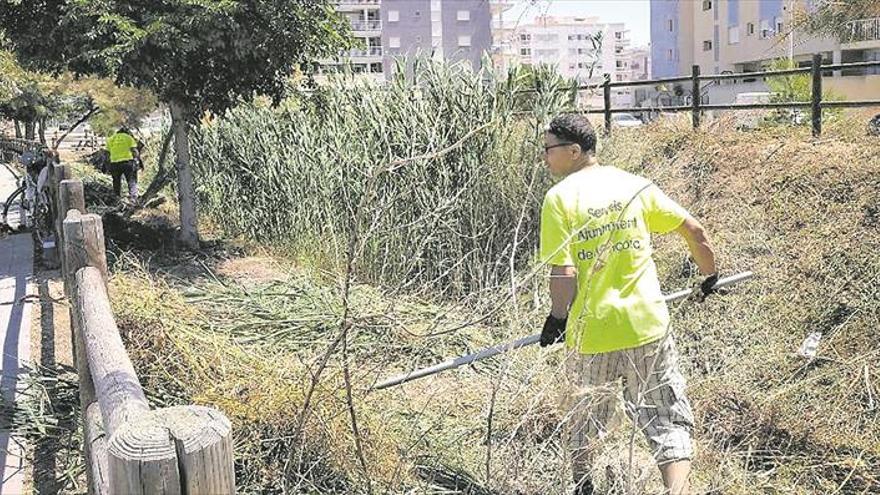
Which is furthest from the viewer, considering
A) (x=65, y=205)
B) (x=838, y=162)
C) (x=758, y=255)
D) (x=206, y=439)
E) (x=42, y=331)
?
(x=838, y=162)

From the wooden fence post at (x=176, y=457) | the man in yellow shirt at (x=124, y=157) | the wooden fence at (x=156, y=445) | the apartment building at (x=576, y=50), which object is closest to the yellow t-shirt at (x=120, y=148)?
the man in yellow shirt at (x=124, y=157)

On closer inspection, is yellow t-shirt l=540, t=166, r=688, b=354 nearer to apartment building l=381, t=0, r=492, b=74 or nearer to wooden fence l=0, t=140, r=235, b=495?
wooden fence l=0, t=140, r=235, b=495

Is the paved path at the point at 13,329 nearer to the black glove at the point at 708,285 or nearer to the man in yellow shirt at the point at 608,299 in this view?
the man in yellow shirt at the point at 608,299

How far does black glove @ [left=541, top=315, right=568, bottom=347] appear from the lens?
3.18 metres

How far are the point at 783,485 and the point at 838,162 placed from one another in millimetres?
4482

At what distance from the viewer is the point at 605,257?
2984 millimetres

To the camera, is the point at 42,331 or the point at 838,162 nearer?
the point at 42,331

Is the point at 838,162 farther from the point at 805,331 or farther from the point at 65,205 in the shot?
the point at 65,205

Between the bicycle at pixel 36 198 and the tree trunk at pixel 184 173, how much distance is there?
1.28m

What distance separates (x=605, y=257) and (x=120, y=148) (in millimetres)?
12314

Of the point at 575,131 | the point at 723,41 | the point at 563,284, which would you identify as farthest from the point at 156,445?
the point at 723,41

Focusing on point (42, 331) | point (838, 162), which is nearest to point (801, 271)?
point (838, 162)

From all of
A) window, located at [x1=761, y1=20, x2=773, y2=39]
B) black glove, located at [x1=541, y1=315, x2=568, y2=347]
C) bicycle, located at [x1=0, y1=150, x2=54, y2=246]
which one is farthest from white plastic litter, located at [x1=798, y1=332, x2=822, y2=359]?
window, located at [x1=761, y1=20, x2=773, y2=39]

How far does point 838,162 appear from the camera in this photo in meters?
7.30
